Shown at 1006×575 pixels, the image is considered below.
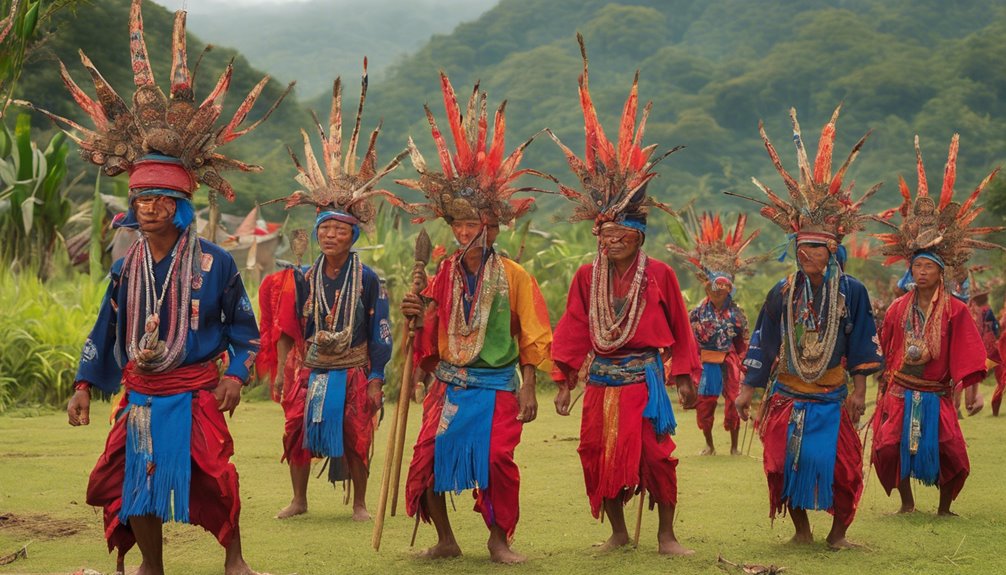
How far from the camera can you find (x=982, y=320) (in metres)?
15.3

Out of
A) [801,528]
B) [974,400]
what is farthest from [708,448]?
[801,528]

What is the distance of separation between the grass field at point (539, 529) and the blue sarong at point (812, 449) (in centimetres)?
31

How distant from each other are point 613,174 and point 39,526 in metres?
3.99

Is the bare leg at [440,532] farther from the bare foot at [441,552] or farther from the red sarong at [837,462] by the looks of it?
the red sarong at [837,462]

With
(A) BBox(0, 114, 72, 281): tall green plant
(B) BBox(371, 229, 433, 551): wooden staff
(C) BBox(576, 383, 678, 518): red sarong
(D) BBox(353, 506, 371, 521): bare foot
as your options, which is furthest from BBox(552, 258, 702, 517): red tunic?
(A) BBox(0, 114, 72, 281): tall green plant

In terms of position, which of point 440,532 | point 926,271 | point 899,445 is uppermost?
point 926,271

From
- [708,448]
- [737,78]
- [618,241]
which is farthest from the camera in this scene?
[737,78]

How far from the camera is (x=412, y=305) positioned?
6.90 metres

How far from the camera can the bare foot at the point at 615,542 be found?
23.3 feet

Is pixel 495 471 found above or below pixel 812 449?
below

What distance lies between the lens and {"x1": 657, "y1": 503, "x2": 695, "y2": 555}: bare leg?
6.93 metres

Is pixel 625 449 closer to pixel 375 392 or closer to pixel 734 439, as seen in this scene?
pixel 375 392

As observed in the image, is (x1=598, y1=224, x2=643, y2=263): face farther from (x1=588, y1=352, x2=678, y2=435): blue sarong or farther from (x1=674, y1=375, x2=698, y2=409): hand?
(x1=674, y1=375, x2=698, y2=409): hand

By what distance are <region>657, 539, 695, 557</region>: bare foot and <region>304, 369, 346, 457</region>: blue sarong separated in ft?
7.27
